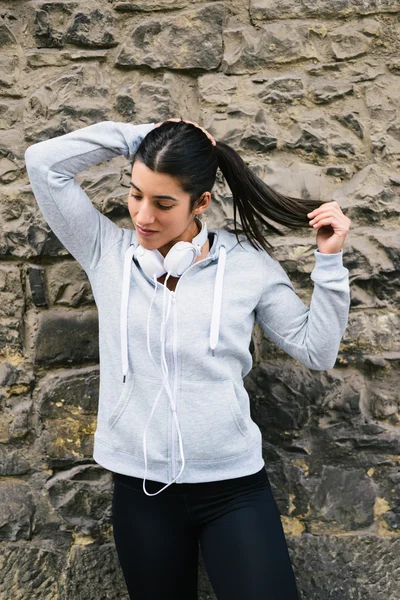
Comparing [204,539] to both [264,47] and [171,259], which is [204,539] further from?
[264,47]

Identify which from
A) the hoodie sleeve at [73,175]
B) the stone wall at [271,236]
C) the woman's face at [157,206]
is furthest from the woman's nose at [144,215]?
the stone wall at [271,236]

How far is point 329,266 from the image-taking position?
1.90 metres

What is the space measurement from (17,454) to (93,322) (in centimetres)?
57

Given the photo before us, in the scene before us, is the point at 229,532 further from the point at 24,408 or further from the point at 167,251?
the point at 24,408

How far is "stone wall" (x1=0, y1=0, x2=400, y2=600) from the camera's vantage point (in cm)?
245

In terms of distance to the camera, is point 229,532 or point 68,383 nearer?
point 229,532

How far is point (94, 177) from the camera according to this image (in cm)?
244

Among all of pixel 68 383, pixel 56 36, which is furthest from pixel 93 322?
pixel 56 36

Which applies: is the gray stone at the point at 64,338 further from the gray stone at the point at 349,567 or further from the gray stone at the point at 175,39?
the gray stone at the point at 349,567

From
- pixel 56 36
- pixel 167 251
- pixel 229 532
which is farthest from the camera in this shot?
pixel 56 36

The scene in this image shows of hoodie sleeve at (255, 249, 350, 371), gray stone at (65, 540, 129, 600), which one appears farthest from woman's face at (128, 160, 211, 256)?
gray stone at (65, 540, 129, 600)

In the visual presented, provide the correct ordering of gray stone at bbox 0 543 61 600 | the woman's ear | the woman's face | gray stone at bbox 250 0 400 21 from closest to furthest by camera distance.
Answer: the woman's face
the woman's ear
gray stone at bbox 250 0 400 21
gray stone at bbox 0 543 61 600

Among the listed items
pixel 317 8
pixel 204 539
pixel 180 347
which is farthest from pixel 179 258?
pixel 317 8

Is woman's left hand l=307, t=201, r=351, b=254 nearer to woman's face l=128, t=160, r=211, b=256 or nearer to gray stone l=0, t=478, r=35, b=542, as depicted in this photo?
woman's face l=128, t=160, r=211, b=256
